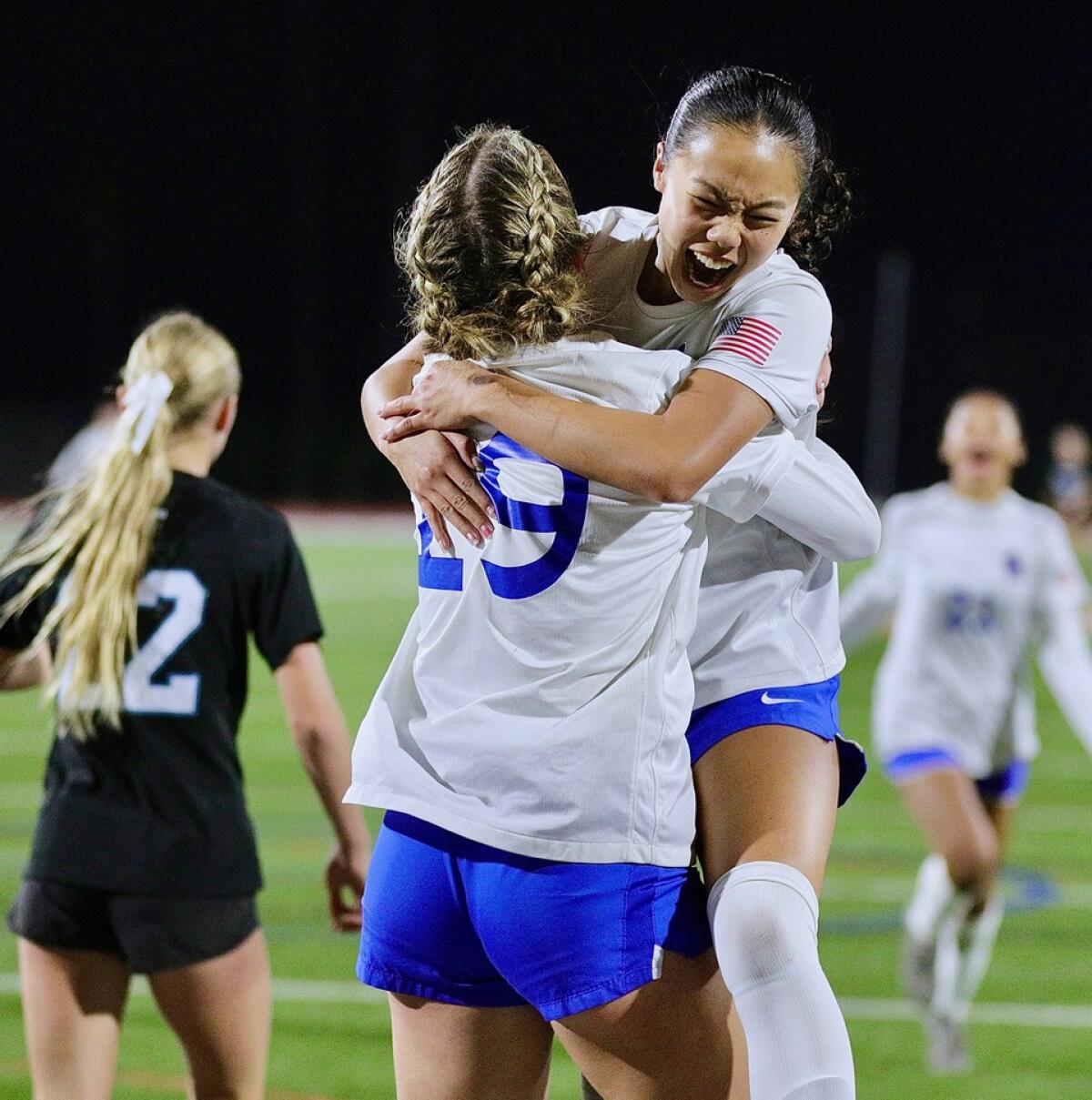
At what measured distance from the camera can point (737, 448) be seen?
2.29m

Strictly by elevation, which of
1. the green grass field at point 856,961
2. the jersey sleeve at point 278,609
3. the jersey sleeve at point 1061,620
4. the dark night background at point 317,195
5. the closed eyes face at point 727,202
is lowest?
the green grass field at point 856,961

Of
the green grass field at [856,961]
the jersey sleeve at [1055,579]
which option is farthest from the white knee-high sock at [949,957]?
the jersey sleeve at [1055,579]

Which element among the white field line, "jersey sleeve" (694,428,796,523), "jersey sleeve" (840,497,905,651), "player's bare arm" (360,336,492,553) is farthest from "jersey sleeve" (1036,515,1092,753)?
"player's bare arm" (360,336,492,553)

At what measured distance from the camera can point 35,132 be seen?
50969 millimetres

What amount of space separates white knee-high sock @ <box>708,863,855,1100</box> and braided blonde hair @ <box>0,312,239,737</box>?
1.58m

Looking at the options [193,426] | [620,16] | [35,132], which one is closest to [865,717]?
[620,16]

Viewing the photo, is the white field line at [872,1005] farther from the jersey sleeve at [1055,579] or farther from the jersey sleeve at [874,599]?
the jersey sleeve at [1055,579]

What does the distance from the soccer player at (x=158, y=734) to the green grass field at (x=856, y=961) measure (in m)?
1.89

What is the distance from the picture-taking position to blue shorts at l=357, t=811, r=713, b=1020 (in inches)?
89.9

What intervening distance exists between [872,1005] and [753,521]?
402 cm

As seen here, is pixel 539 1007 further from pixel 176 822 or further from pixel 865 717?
pixel 865 717

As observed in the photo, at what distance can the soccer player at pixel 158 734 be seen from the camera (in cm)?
337

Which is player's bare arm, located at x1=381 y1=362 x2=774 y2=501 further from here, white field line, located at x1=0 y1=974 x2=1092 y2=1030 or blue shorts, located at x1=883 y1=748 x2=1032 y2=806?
blue shorts, located at x1=883 y1=748 x2=1032 y2=806

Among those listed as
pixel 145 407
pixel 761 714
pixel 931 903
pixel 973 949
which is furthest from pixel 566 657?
pixel 973 949
